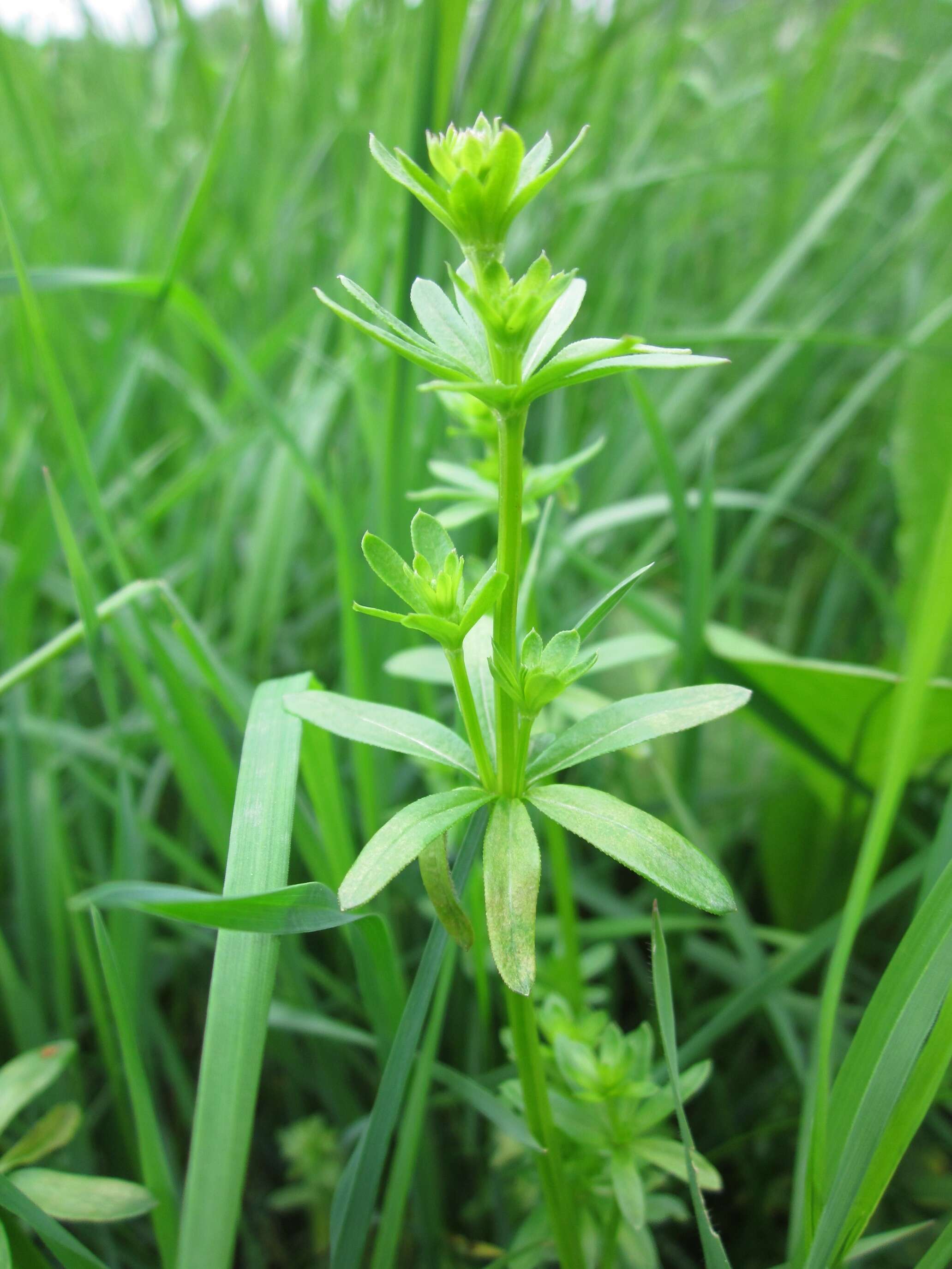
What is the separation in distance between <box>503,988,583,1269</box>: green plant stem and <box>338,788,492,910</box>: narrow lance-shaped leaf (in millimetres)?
153

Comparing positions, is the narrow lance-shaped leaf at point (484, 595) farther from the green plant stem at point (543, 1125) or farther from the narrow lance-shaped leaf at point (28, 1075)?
the narrow lance-shaped leaf at point (28, 1075)

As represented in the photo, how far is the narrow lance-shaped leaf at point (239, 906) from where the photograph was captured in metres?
0.50

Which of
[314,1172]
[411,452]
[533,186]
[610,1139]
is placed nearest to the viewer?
[533,186]

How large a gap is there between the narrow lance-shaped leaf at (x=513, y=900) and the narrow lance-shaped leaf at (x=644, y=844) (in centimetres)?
Answer: 3

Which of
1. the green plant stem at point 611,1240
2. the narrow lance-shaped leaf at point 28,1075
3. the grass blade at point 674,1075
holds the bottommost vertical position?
the green plant stem at point 611,1240

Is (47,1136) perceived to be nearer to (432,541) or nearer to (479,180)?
(432,541)

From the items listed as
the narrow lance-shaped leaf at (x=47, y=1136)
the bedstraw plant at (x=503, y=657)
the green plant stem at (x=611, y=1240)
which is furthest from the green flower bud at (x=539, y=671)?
the narrow lance-shaped leaf at (x=47, y=1136)

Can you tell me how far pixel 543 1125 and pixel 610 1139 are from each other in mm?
105

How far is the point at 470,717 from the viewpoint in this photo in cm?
57

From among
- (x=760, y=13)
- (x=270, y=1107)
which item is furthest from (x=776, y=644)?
(x=760, y=13)

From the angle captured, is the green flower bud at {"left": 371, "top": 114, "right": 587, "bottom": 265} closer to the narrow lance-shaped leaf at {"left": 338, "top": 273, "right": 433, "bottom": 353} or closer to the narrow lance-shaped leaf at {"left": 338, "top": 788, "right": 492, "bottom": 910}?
the narrow lance-shaped leaf at {"left": 338, "top": 273, "right": 433, "bottom": 353}

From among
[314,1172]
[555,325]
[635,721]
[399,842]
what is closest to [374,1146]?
[399,842]

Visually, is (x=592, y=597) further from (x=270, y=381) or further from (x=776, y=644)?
(x=270, y=381)

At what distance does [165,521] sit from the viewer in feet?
5.53
